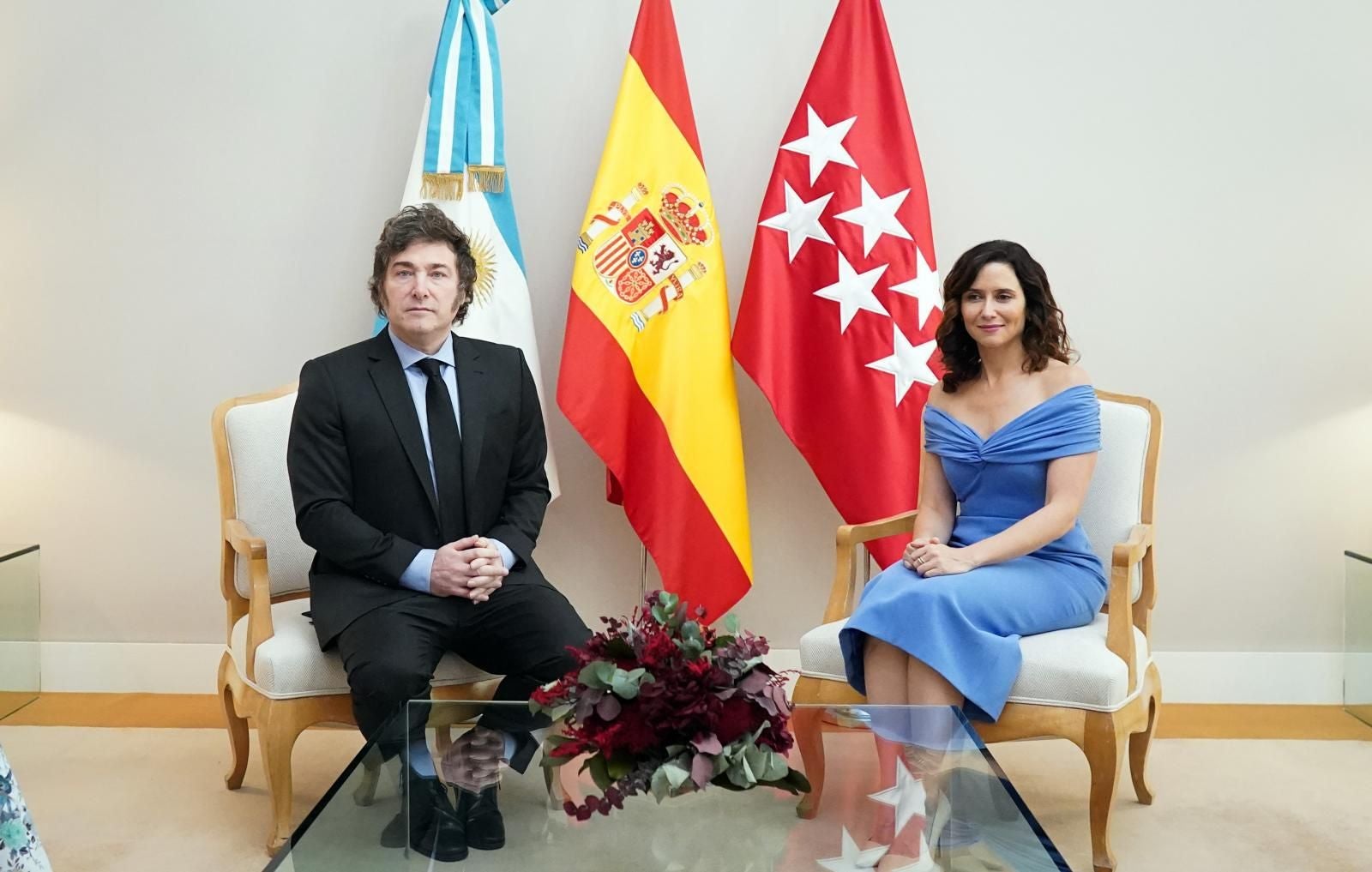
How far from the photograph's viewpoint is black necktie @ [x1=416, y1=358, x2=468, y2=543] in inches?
112

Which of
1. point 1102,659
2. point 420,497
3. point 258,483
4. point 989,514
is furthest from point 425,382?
point 1102,659

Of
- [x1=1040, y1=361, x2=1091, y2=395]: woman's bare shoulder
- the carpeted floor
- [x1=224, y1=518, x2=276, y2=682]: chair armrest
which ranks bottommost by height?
the carpeted floor

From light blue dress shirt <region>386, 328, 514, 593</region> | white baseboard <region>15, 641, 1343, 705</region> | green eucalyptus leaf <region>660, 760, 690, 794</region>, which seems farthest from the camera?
white baseboard <region>15, 641, 1343, 705</region>

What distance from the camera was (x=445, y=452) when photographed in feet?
9.41

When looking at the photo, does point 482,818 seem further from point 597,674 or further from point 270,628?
point 270,628

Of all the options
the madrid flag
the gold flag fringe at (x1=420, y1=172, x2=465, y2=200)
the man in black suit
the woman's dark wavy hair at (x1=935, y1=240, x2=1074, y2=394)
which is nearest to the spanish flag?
the madrid flag

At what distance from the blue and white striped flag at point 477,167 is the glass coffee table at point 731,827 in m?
1.80

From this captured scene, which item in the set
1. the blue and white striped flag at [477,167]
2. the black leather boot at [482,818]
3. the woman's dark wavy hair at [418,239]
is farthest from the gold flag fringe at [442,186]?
the black leather boot at [482,818]

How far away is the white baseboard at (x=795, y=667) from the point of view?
3988 millimetres

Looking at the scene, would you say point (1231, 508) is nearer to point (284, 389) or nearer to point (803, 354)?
point (803, 354)

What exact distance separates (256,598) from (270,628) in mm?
78

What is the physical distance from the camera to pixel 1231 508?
395 centimetres

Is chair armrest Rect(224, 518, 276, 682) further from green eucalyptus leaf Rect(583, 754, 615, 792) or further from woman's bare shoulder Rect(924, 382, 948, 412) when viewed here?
woman's bare shoulder Rect(924, 382, 948, 412)

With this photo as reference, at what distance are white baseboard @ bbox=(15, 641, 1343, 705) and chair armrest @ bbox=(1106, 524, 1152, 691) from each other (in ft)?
4.89
